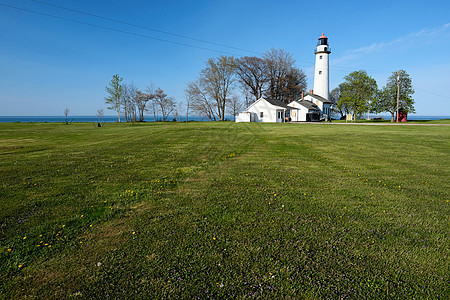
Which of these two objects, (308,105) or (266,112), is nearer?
(266,112)

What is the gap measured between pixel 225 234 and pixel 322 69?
61015 mm

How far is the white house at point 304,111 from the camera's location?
5338 cm

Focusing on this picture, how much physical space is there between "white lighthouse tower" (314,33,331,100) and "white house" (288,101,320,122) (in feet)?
15.5

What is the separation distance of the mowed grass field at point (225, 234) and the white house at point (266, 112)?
44646 millimetres

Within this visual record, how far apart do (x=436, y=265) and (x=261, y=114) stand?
51.5 metres

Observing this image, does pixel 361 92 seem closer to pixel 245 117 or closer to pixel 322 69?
pixel 322 69

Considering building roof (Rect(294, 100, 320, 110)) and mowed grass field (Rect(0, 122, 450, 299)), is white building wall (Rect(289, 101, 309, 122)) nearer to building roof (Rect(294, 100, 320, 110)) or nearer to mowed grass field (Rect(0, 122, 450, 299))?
building roof (Rect(294, 100, 320, 110))

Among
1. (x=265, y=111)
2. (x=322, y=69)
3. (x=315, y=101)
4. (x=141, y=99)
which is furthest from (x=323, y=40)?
(x=141, y=99)

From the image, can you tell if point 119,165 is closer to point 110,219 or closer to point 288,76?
point 110,219

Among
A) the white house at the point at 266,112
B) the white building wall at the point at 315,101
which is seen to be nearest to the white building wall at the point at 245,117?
the white house at the point at 266,112

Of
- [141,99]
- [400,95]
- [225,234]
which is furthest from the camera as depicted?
[141,99]

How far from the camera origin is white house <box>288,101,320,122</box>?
53.4m

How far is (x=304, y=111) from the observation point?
176 feet

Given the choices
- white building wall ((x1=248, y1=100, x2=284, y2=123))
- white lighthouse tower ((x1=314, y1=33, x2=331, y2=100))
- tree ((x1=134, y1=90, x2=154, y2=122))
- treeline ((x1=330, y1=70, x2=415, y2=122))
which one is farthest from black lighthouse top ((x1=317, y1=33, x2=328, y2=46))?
tree ((x1=134, y1=90, x2=154, y2=122))
